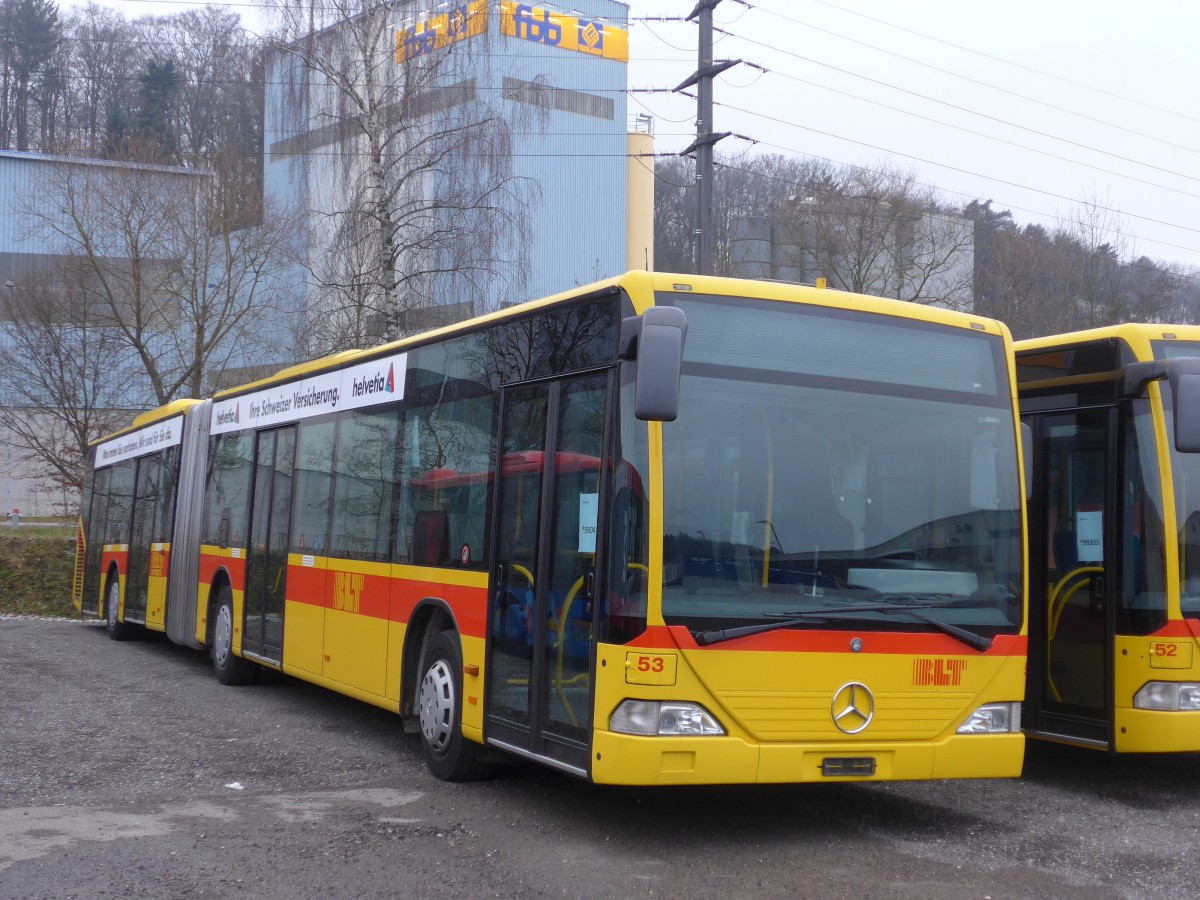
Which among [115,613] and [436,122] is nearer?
[115,613]

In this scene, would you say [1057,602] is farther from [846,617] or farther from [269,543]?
[269,543]

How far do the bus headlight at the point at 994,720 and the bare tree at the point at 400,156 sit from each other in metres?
18.7

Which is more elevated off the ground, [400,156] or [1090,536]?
[400,156]

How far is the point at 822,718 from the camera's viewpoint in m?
6.78

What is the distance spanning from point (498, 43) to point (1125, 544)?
78.0 ft

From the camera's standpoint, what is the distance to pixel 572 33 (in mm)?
42938

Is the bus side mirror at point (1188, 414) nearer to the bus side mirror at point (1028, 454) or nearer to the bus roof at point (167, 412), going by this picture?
the bus side mirror at point (1028, 454)


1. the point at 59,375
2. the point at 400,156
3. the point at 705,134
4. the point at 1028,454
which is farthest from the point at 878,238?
the point at 1028,454

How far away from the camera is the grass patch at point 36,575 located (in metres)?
24.8

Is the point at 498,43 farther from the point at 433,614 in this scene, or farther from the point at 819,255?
the point at 433,614

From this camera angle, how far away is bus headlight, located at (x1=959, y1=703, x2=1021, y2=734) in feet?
23.4

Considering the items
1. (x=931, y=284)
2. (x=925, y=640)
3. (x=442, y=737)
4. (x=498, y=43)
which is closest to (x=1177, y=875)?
(x=925, y=640)

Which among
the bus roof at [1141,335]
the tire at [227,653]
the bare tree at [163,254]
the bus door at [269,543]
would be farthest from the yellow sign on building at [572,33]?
the bus roof at [1141,335]

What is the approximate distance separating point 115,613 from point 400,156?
1004cm
